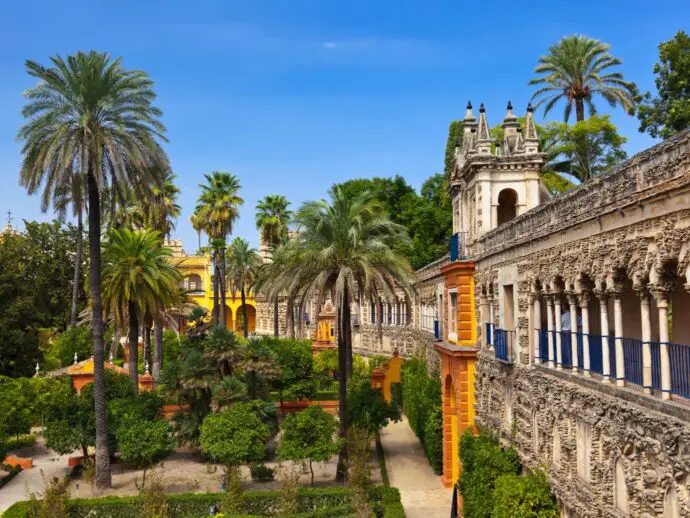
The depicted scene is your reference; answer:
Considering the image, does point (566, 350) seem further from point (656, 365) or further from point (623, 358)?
point (656, 365)

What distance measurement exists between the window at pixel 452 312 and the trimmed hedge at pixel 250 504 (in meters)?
5.93

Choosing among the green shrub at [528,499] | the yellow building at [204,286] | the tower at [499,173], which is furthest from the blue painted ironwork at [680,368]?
the yellow building at [204,286]

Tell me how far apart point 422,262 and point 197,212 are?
1829 centimetres

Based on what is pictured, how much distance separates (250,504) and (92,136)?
13.9 m

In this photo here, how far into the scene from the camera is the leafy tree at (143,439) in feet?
85.7

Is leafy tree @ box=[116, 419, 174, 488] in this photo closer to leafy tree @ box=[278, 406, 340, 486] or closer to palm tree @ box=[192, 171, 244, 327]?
leafy tree @ box=[278, 406, 340, 486]

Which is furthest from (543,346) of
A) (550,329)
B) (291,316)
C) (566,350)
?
(291,316)

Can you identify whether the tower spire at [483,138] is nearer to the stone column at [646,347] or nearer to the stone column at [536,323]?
the stone column at [536,323]

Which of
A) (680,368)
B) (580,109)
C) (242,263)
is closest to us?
(680,368)

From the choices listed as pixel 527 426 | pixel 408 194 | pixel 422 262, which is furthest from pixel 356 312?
pixel 527 426

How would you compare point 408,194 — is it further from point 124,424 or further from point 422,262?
point 124,424

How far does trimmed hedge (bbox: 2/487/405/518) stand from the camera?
835 inches

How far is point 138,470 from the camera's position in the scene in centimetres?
2880

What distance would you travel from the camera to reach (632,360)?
451 inches
